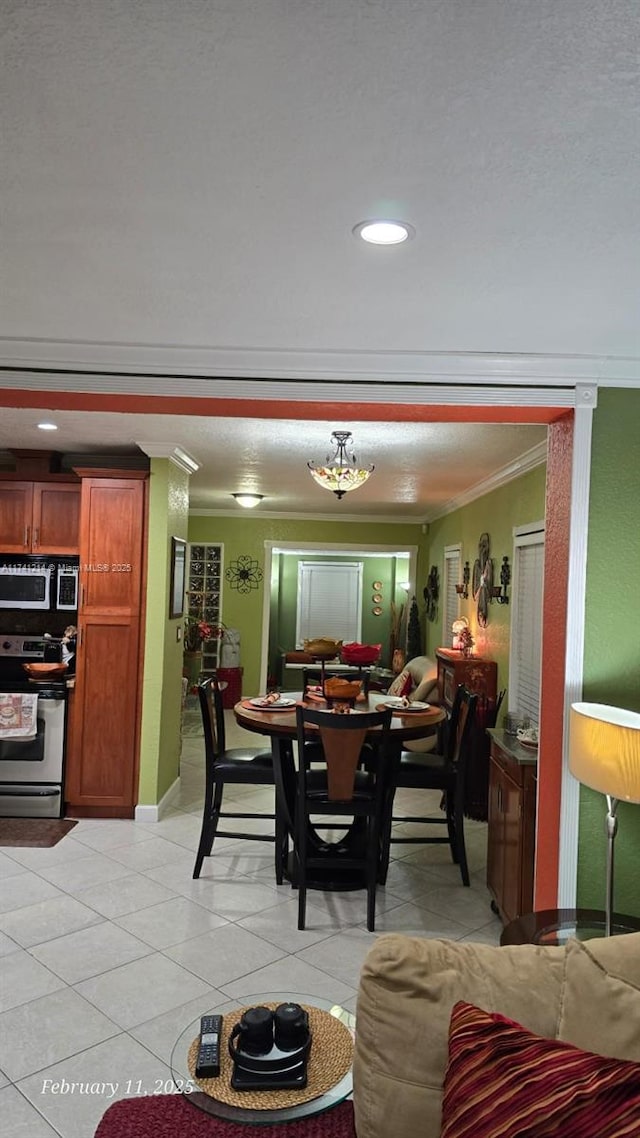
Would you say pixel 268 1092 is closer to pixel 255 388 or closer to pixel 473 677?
pixel 255 388

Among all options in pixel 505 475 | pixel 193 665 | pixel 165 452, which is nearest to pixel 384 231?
pixel 165 452

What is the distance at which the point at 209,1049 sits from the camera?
1.66 metres

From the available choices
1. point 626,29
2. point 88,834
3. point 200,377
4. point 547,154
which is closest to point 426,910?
point 88,834

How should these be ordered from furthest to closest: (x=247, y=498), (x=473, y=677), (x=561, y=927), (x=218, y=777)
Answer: (x=247, y=498), (x=473, y=677), (x=218, y=777), (x=561, y=927)

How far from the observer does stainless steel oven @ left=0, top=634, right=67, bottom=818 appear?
498 centimetres

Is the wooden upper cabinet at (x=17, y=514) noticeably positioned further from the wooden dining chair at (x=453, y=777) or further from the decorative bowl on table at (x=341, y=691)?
the wooden dining chair at (x=453, y=777)

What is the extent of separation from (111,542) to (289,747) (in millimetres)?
1856

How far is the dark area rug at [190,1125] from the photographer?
143cm

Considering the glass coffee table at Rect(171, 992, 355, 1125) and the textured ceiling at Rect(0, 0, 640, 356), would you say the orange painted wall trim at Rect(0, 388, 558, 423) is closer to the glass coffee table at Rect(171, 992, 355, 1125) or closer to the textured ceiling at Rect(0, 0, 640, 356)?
the textured ceiling at Rect(0, 0, 640, 356)

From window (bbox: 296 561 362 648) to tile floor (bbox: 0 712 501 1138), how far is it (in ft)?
24.4

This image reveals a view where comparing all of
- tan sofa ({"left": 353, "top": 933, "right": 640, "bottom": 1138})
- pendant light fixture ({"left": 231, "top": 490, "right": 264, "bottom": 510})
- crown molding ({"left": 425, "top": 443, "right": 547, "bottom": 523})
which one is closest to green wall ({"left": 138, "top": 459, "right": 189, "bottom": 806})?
crown molding ({"left": 425, "top": 443, "right": 547, "bottom": 523})

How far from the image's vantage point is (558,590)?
2898 millimetres

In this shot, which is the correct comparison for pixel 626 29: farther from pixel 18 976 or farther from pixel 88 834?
pixel 88 834

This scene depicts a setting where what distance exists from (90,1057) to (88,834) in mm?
2342
